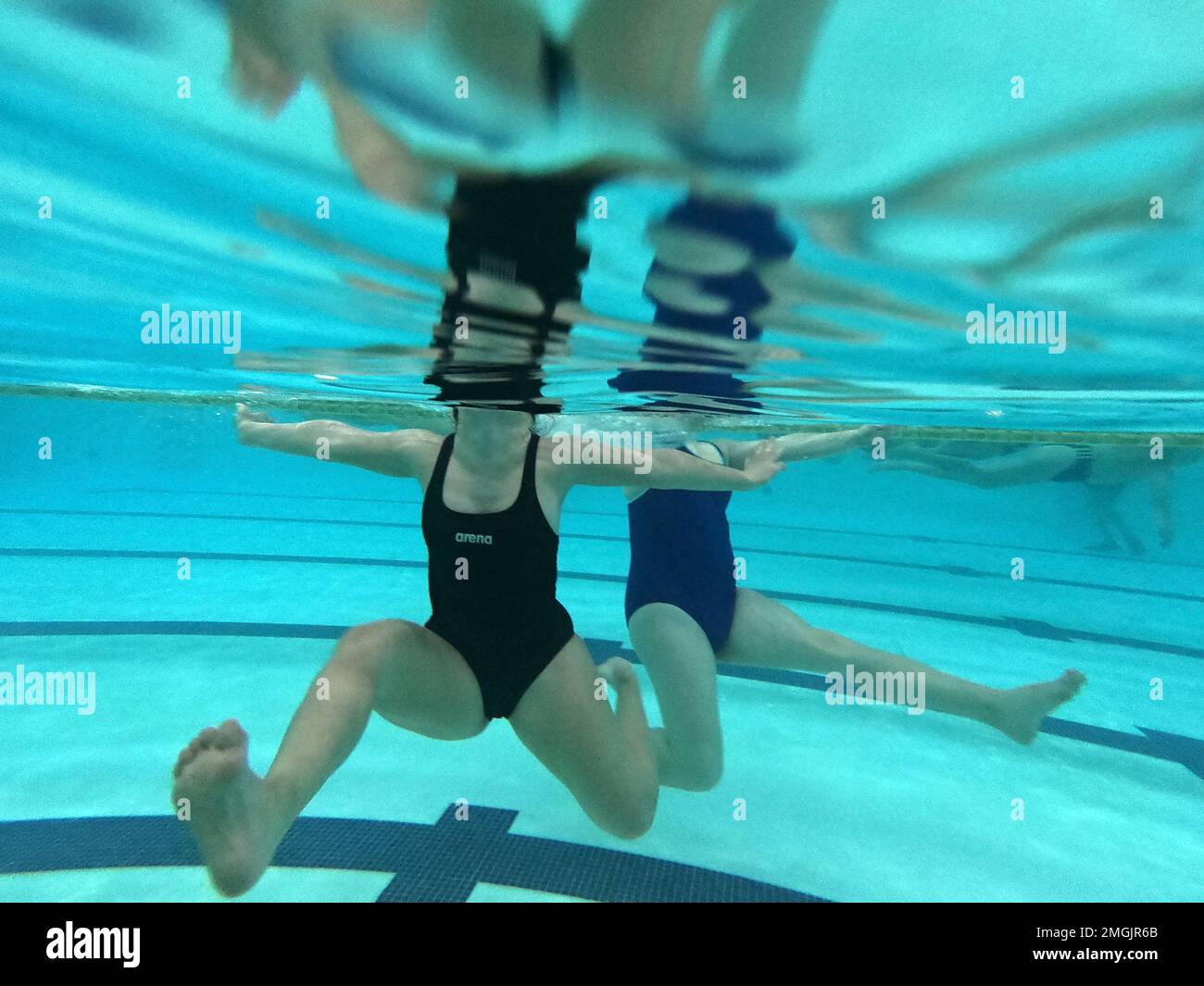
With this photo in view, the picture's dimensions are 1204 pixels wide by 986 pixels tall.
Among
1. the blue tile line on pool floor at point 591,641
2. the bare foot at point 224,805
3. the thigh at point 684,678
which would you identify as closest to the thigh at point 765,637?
the thigh at point 684,678

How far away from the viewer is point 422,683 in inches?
115

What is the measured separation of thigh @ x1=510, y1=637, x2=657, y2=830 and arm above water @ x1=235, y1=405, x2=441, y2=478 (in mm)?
1290

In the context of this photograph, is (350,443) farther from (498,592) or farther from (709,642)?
(709,642)

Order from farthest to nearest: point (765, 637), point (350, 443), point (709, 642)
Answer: point (765, 637), point (709, 642), point (350, 443)

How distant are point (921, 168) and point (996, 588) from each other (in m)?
12.2

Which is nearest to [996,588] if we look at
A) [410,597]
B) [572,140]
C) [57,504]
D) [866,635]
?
[866,635]

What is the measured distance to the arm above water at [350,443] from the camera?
3531mm

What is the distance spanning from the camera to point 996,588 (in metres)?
12.9

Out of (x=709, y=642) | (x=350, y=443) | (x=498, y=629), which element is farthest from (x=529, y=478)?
(x=709, y=642)

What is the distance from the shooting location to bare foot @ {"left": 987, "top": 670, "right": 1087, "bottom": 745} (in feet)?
14.0

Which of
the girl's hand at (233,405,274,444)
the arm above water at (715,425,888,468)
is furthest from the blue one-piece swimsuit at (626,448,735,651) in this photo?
the girl's hand at (233,405,274,444)

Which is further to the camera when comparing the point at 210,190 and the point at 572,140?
the point at 210,190

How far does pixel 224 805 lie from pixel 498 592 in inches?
56.6
